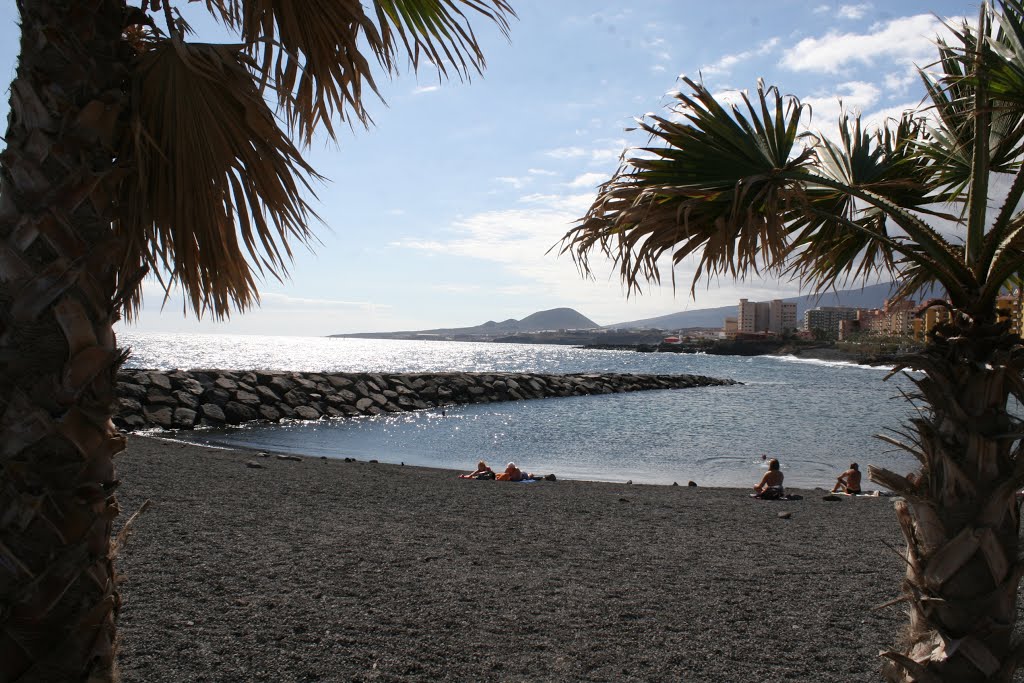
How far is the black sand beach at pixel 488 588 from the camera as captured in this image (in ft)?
15.7

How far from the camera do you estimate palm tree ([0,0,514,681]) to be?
2.33 meters

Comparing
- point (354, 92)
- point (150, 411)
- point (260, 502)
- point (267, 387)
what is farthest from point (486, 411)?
point (354, 92)

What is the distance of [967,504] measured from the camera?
2.99 m

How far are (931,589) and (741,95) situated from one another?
250 cm

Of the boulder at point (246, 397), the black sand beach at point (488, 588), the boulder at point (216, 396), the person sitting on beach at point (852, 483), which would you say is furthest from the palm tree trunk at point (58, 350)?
the boulder at point (246, 397)

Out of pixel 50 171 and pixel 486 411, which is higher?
pixel 50 171

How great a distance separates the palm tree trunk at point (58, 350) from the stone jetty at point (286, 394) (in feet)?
42.0


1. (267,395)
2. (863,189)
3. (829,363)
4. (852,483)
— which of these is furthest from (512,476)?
(829,363)

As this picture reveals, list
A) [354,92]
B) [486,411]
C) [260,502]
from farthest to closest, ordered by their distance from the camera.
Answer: [486,411], [260,502], [354,92]

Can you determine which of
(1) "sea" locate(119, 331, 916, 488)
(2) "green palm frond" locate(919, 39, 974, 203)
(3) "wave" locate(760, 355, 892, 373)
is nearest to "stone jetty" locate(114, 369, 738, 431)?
(1) "sea" locate(119, 331, 916, 488)

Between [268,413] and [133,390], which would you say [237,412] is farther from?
[133,390]

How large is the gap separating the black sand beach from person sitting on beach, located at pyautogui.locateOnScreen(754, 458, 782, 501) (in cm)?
183

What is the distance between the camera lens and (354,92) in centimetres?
328

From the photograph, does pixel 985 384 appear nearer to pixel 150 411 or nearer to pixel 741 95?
pixel 741 95
